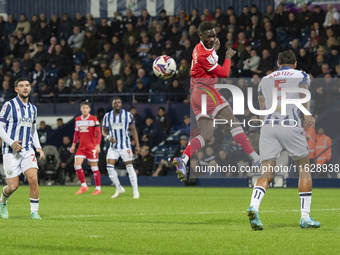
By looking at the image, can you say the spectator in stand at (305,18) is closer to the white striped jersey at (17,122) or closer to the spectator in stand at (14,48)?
the spectator in stand at (14,48)

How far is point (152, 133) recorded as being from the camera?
82.4 feet

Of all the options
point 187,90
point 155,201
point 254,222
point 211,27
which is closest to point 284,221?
point 254,222

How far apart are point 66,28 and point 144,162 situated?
27.2 feet

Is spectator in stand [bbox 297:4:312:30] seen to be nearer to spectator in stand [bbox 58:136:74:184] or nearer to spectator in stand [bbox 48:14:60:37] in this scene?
spectator in stand [bbox 58:136:74:184]

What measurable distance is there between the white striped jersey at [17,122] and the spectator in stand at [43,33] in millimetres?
18653

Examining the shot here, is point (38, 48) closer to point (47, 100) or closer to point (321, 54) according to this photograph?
point (47, 100)

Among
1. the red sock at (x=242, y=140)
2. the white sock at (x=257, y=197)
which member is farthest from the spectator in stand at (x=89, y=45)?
the white sock at (x=257, y=197)

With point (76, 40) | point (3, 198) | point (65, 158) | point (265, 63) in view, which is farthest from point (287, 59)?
point (76, 40)

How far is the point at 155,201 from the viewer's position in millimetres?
15789

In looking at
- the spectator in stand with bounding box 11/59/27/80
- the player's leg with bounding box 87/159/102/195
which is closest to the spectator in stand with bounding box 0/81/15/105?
the spectator in stand with bounding box 11/59/27/80

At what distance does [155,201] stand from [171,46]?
10.7m

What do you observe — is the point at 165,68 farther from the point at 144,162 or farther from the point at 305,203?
the point at 144,162

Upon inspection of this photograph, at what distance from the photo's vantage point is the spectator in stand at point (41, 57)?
2848cm

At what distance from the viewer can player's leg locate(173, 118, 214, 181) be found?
10625mm
